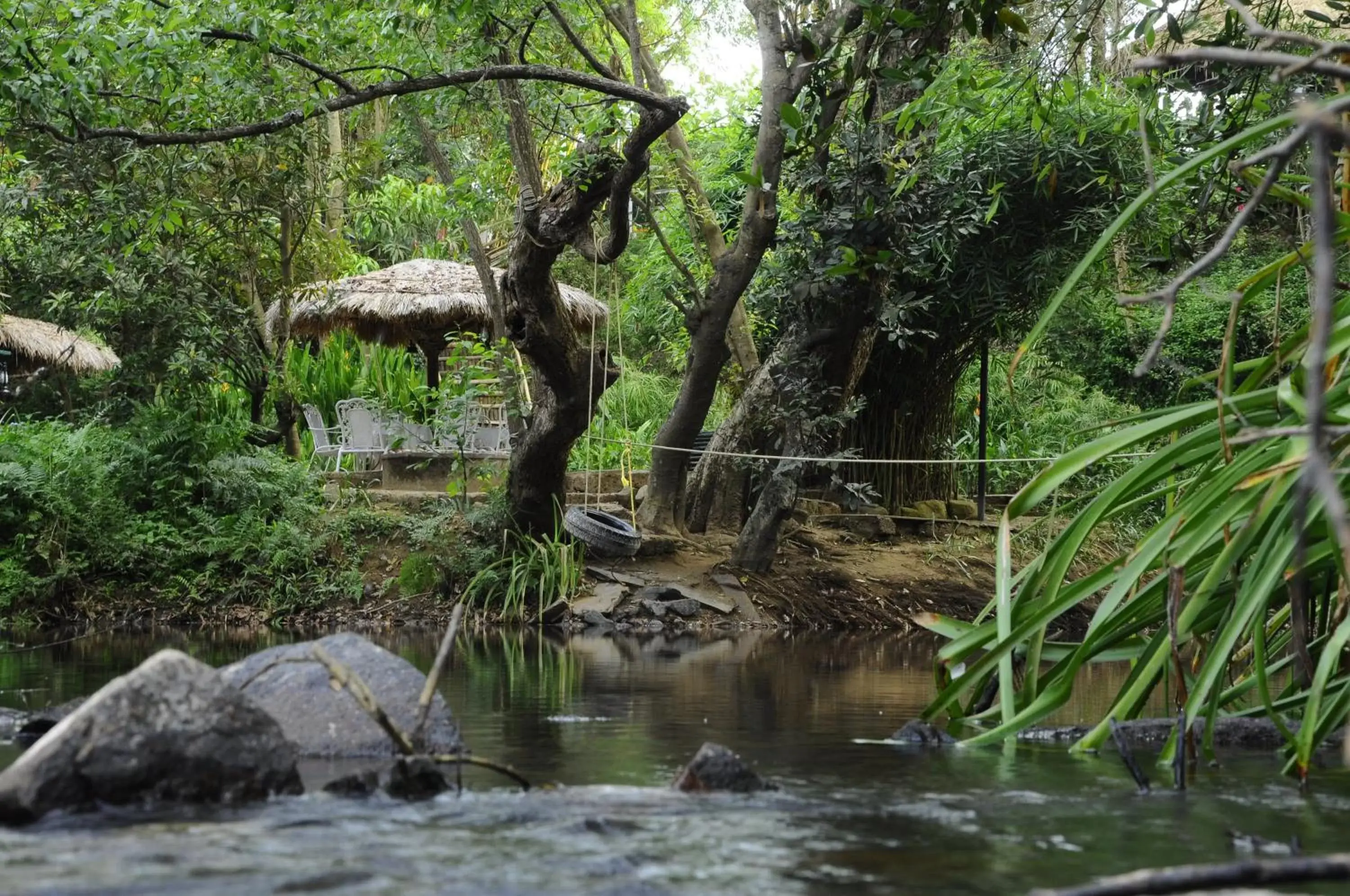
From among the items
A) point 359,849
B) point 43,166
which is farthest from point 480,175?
point 359,849

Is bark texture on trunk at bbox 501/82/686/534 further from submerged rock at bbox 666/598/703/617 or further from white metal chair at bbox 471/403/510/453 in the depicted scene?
white metal chair at bbox 471/403/510/453

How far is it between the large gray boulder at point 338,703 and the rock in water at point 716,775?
0.72 m

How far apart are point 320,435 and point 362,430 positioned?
0.96 m

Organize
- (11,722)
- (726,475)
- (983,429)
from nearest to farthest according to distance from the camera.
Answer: (11,722) < (726,475) < (983,429)

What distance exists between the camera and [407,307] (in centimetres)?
1373

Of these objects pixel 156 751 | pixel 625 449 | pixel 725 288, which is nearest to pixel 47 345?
pixel 625 449

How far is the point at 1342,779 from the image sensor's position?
10.7 ft

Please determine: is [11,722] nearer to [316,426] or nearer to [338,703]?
[338,703]

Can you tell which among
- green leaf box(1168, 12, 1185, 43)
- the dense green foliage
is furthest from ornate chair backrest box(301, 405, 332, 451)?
green leaf box(1168, 12, 1185, 43)

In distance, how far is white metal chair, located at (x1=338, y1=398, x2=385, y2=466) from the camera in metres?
13.2

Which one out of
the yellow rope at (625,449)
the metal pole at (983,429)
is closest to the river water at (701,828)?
the yellow rope at (625,449)

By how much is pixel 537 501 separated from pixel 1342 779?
7.81 meters

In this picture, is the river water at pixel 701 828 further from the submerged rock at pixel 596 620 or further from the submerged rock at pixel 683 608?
the submerged rock at pixel 683 608

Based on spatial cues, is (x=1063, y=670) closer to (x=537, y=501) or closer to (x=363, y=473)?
(x=537, y=501)
